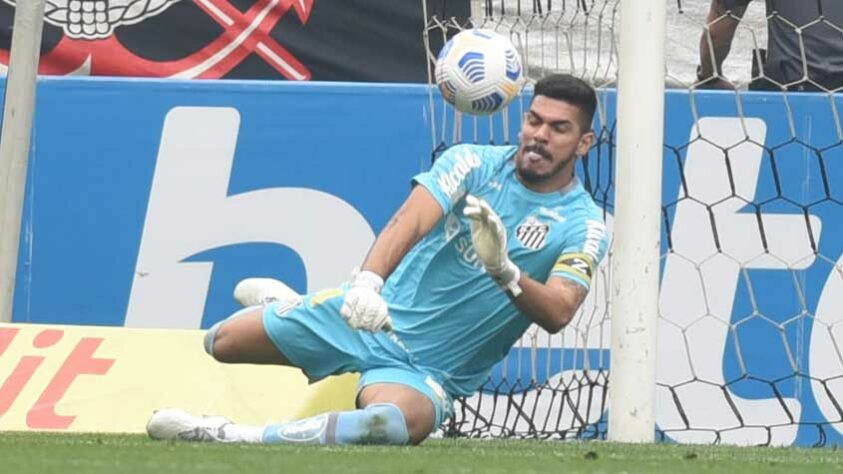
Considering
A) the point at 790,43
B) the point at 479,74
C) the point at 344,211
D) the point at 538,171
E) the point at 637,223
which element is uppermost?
the point at 479,74

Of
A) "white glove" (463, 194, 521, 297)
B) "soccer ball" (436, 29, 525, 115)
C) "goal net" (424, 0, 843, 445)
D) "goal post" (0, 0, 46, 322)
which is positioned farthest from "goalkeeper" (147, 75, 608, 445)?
"goal net" (424, 0, 843, 445)

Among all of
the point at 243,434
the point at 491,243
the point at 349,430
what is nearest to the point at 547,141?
the point at 491,243

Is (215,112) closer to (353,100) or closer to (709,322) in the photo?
(353,100)

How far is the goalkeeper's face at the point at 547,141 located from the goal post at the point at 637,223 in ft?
1.15

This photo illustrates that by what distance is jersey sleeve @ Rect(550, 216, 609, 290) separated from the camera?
251 inches

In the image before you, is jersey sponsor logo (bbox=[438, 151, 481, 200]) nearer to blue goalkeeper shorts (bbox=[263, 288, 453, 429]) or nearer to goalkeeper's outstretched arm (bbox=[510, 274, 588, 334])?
goalkeeper's outstretched arm (bbox=[510, 274, 588, 334])

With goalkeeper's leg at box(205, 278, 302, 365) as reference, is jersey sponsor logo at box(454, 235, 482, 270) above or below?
above

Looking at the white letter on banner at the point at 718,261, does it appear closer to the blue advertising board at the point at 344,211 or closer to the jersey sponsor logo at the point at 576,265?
the blue advertising board at the point at 344,211

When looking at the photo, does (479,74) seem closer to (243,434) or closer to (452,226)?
(452,226)

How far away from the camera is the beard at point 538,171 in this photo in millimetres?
6578

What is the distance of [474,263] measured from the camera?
668cm

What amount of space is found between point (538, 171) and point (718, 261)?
7.66 feet

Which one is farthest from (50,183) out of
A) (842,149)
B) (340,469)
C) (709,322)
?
(340,469)

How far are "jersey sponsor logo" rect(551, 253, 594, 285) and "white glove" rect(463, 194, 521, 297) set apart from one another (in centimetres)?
38
